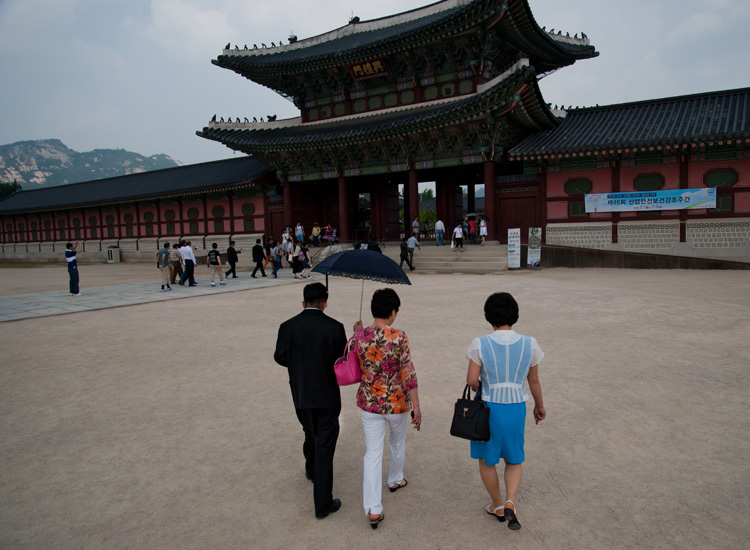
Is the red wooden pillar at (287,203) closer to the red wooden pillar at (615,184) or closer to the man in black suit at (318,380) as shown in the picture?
the red wooden pillar at (615,184)

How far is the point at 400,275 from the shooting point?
384 centimetres

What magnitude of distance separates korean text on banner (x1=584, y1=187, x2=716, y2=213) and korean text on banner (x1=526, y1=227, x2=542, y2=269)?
9.11ft

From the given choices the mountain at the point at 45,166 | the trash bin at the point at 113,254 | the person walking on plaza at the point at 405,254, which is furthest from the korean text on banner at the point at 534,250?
the mountain at the point at 45,166

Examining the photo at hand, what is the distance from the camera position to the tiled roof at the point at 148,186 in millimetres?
27875

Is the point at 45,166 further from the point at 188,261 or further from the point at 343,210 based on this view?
the point at 188,261

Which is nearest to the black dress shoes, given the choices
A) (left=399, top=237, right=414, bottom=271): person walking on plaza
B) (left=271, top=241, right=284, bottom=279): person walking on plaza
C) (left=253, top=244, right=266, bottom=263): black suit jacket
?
(left=399, top=237, right=414, bottom=271): person walking on plaza

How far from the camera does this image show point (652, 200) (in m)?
18.3

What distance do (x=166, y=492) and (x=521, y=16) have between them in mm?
21549

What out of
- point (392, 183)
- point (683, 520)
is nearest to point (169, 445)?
point (683, 520)

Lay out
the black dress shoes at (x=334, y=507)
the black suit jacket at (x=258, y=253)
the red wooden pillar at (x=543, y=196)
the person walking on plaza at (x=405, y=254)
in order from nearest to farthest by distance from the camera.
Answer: the black dress shoes at (x=334, y=507), the black suit jacket at (x=258, y=253), the person walking on plaza at (x=405, y=254), the red wooden pillar at (x=543, y=196)

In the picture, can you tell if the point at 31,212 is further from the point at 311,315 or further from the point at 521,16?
the point at 311,315

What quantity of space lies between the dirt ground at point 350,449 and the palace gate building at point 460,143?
1193 cm

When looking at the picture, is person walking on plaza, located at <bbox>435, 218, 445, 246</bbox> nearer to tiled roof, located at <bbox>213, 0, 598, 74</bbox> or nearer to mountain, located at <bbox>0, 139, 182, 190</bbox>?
tiled roof, located at <bbox>213, 0, 598, 74</bbox>

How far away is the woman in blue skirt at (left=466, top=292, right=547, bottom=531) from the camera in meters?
2.75
